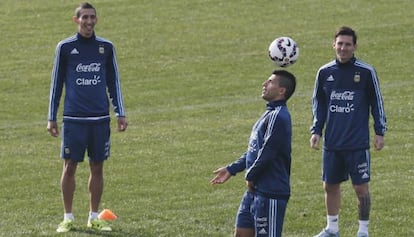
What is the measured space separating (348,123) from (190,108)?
903cm

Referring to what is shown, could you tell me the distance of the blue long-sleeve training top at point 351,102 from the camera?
11.9 m

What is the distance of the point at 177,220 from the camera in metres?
12.8

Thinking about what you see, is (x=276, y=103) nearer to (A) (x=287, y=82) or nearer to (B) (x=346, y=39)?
(A) (x=287, y=82)

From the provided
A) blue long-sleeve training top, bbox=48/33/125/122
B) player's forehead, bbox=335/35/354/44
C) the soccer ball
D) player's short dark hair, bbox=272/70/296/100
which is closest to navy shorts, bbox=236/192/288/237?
player's short dark hair, bbox=272/70/296/100

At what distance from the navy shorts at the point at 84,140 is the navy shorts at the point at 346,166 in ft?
7.62

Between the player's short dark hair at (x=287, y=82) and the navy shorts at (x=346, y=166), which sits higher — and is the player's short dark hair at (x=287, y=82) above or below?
above

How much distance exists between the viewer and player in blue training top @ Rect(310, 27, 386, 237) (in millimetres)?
11852

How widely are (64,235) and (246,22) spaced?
17179 millimetres

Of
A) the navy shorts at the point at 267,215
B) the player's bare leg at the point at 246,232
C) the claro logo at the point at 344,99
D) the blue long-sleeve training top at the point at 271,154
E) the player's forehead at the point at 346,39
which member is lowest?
the player's bare leg at the point at 246,232

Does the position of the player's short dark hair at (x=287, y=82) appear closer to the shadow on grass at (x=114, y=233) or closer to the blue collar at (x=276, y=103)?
the blue collar at (x=276, y=103)

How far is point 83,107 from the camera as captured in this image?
40.5 ft

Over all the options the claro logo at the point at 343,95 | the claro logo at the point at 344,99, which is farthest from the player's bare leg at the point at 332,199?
the claro logo at the point at 343,95

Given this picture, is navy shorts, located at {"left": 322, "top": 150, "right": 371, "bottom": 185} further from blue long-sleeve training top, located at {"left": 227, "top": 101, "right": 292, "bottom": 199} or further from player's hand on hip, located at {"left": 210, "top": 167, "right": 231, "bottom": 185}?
player's hand on hip, located at {"left": 210, "top": 167, "right": 231, "bottom": 185}

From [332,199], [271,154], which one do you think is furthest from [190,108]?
[271,154]
